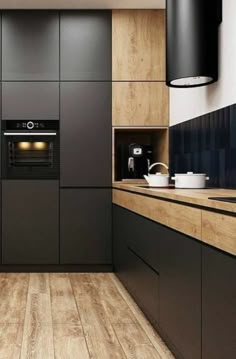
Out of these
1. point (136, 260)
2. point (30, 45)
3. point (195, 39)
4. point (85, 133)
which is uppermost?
point (30, 45)

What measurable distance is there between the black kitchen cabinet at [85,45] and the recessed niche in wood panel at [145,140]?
2.03ft

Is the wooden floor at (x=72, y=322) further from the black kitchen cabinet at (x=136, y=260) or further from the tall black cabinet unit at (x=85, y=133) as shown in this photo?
the tall black cabinet unit at (x=85, y=133)

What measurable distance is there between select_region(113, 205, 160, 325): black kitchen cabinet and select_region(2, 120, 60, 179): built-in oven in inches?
30.6

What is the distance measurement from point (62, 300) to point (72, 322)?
598 millimetres

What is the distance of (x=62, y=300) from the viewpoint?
3709mm

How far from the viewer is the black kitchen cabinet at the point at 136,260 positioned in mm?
2914

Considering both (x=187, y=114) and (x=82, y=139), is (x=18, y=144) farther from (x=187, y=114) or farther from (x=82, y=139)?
(x=187, y=114)

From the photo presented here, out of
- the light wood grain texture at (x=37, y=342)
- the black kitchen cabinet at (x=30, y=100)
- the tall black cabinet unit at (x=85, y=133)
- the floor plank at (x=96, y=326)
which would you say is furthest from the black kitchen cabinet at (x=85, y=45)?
the light wood grain texture at (x=37, y=342)

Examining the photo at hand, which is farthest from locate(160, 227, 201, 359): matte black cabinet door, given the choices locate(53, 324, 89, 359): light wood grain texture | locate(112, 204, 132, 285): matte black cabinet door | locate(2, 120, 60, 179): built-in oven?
locate(2, 120, 60, 179): built-in oven

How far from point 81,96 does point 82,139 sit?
0.41 meters

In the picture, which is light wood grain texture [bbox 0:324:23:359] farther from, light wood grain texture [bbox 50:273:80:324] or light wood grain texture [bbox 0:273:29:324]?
light wood grain texture [bbox 50:273:80:324]

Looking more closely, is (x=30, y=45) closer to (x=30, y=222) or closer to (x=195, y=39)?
(x=30, y=222)

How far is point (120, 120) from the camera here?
4.78m

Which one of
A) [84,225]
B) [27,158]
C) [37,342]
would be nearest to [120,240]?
[84,225]
